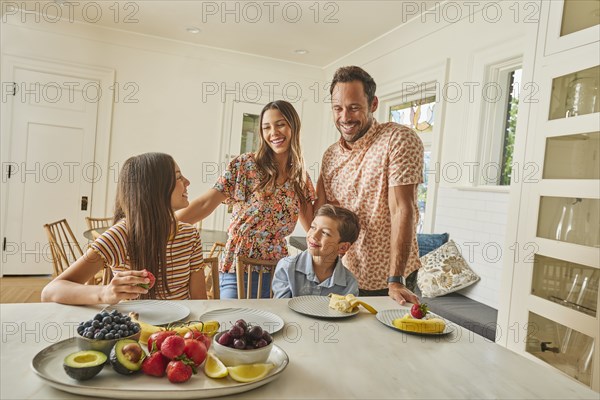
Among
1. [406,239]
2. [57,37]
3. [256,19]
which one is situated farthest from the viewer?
[57,37]

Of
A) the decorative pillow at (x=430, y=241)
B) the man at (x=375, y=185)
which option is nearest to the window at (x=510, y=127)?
the decorative pillow at (x=430, y=241)

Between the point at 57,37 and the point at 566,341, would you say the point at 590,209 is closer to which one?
the point at 566,341

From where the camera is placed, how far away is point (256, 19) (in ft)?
14.3

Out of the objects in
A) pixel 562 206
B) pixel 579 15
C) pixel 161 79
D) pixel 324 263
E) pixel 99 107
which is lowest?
pixel 324 263

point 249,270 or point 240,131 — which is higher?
point 240,131

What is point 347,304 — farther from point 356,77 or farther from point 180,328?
point 356,77

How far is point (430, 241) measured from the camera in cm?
360

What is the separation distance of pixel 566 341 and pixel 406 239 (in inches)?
31.8

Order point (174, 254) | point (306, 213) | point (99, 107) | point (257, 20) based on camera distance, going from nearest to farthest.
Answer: point (174, 254)
point (306, 213)
point (257, 20)
point (99, 107)

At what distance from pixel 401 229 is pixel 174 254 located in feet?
2.69

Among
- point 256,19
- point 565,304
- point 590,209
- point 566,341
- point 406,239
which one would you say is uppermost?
point 256,19

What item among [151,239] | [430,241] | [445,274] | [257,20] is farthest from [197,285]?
[257,20]

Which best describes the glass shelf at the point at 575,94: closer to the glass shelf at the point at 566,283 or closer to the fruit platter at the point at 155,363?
the glass shelf at the point at 566,283

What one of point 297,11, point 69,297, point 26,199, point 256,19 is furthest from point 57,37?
point 69,297
